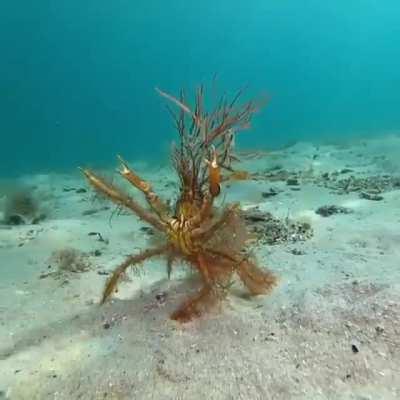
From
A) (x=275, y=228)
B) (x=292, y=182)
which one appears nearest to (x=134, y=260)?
(x=275, y=228)

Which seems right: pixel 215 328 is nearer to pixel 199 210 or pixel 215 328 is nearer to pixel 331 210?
pixel 199 210

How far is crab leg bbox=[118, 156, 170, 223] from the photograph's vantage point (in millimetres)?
3684

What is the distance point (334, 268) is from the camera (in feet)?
14.7

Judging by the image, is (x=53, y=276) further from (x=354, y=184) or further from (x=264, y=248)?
(x=354, y=184)

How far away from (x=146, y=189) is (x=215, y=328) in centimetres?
116

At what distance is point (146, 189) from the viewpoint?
3760 millimetres

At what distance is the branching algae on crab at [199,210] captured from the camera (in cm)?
366

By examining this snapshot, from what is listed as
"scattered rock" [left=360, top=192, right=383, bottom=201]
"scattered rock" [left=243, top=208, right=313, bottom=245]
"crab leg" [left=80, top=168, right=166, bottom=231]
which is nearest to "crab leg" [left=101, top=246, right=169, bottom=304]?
"crab leg" [left=80, top=168, right=166, bottom=231]

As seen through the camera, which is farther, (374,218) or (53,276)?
(374,218)

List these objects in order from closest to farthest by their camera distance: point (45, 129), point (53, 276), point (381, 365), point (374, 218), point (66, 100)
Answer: point (381, 365)
point (53, 276)
point (374, 218)
point (45, 129)
point (66, 100)

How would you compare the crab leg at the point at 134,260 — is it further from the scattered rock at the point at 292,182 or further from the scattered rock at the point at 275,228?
the scattered rock at the point at 292,182

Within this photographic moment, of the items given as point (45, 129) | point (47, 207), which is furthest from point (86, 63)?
point (47, 207)

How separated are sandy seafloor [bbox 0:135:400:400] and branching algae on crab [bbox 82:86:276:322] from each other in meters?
0.24

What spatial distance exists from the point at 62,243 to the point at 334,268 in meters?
3.53
